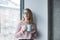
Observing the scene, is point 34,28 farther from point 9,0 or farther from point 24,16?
point 9,0

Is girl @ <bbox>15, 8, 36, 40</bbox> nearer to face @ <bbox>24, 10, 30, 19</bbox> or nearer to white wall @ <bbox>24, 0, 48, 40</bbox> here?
face @ <bbox>24, 10, 30, 19</bbox>

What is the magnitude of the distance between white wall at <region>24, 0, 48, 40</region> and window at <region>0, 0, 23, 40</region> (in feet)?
0.59

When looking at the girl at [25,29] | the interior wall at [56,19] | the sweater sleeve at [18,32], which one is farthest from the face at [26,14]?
the interior wall at [56,19]

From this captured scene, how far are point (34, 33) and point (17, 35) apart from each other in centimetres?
24

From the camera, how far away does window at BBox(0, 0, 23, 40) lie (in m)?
2.51

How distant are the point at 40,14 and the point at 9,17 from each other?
0.47m

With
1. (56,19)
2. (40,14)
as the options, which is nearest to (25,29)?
(40,14)

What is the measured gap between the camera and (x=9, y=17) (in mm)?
2531

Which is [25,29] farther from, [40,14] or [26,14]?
[40,14]

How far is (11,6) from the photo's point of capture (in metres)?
2.53

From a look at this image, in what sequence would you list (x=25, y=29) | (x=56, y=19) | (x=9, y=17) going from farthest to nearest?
(x=9, y=17) → (x=56, y=19) → (x=25, y=29)

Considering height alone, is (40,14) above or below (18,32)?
above

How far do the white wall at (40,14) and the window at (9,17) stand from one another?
181 mm

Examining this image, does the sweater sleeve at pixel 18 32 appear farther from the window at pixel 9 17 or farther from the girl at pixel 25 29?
the window at pixel 9 17
